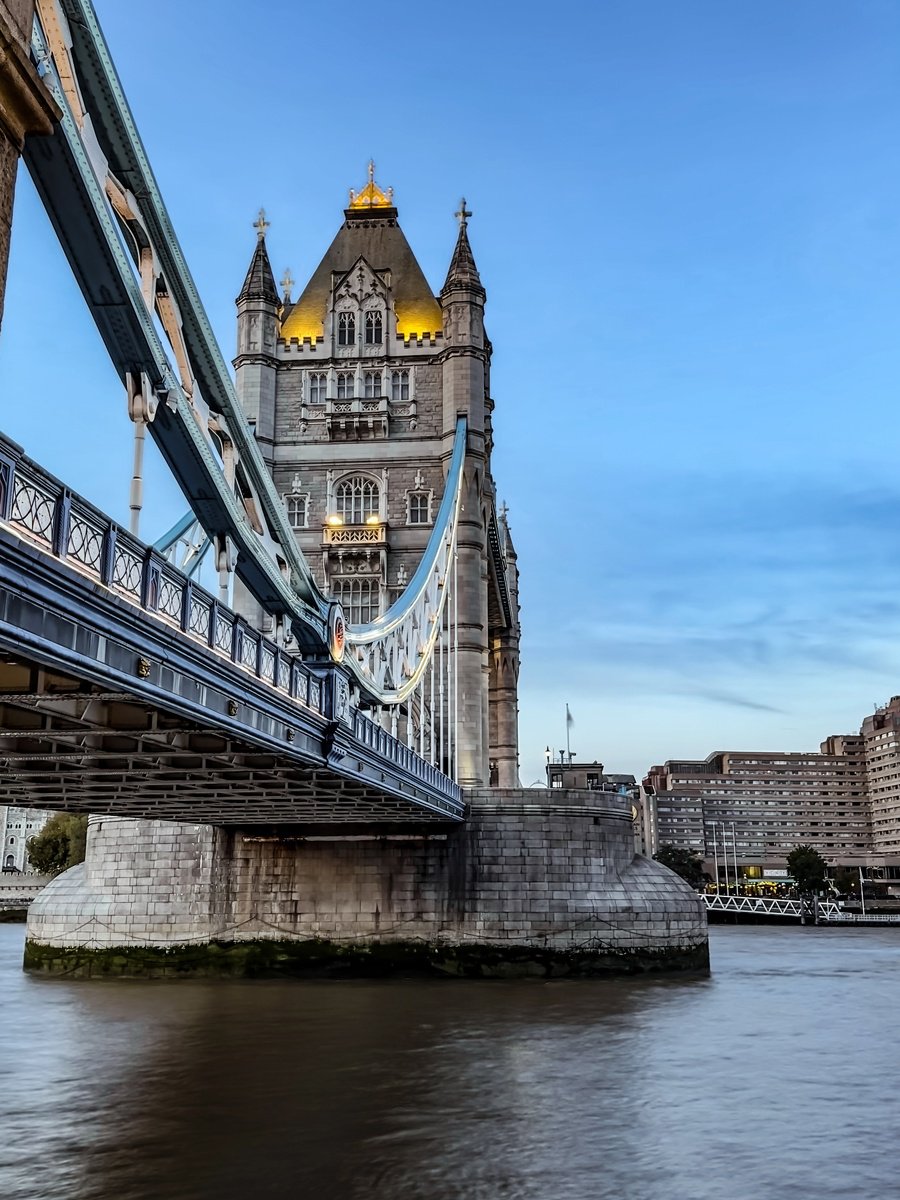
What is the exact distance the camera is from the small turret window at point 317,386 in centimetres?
4325

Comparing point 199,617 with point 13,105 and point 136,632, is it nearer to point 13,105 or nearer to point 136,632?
point 136,632

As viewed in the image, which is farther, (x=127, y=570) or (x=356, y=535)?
(x=356, y=535)

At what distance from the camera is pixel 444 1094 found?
1474cm

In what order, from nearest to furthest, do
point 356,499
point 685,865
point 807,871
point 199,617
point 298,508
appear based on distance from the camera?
point 199,617
point 298,508
point 356,499
point 807,871
point 685,865

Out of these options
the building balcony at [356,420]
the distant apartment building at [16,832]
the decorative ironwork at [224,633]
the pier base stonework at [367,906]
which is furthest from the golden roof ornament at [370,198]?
the distant apartment building at [16,832]

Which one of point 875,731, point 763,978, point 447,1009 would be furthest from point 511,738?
point 875,731

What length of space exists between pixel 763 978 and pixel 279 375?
26.9 metres

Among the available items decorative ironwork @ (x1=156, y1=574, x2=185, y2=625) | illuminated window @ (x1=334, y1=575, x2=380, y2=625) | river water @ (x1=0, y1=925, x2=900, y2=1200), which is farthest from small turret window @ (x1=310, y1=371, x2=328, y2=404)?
decorative ironwork @ (x1=156, y1=574, x2=185, y2=625)

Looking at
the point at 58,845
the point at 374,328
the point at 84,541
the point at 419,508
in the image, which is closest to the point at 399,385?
the point at 374,328

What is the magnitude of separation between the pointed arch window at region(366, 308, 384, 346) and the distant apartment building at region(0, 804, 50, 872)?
84.2 metres

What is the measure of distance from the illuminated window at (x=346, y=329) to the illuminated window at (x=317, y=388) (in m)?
1.62

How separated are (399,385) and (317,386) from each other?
10.0ft

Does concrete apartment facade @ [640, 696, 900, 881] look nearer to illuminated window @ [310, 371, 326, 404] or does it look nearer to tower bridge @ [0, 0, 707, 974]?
tower bridge @ [0, 0, 707, 974]

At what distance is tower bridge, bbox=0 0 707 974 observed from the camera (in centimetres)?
970
